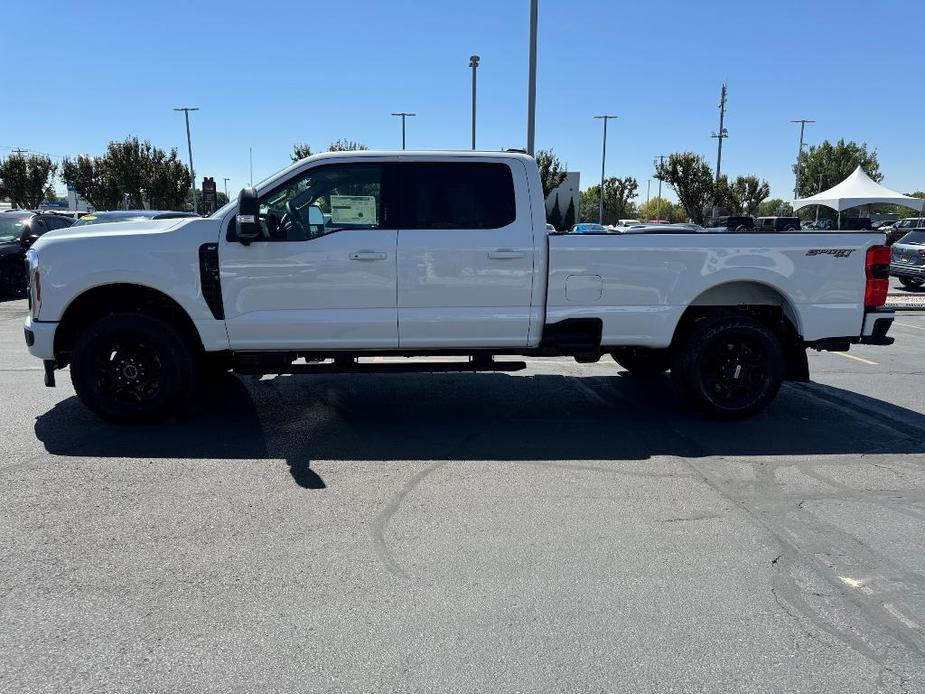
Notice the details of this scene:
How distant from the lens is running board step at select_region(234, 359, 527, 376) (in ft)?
19.3

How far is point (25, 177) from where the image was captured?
47688 mm

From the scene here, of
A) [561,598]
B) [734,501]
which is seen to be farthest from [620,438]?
[561,598]

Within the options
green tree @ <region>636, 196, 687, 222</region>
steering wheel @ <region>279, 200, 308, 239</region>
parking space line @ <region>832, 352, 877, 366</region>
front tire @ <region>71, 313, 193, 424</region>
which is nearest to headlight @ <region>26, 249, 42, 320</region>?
front tire @ <region>71, 313, 193, 424</region>

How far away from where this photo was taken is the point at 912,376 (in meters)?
8.30

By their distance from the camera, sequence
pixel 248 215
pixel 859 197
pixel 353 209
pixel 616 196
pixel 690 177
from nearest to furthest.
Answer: pixel 248 215 < pixel 353 209 < pixel 859 197 < pixel 690 177 < pixel 616 196

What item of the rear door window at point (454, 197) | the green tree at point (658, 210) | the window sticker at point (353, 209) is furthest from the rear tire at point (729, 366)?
the green tree at point (658, 210)

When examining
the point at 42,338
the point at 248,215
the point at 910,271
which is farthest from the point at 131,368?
the point at 910,271

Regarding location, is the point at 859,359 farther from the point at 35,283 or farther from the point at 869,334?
the point at 35,283

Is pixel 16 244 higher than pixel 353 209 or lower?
lower

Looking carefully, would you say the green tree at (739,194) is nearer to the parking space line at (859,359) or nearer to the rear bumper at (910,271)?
the rear bumper at (910,271)

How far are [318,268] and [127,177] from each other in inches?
2013

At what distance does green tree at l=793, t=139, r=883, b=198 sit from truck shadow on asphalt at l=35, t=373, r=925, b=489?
69.0 m

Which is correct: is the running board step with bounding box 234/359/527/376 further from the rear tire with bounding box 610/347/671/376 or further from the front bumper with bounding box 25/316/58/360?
the front bumper with bounding box 25/316/58/360

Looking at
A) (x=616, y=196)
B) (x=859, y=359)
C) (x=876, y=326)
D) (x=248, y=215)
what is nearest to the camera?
(x=248, y=215)
